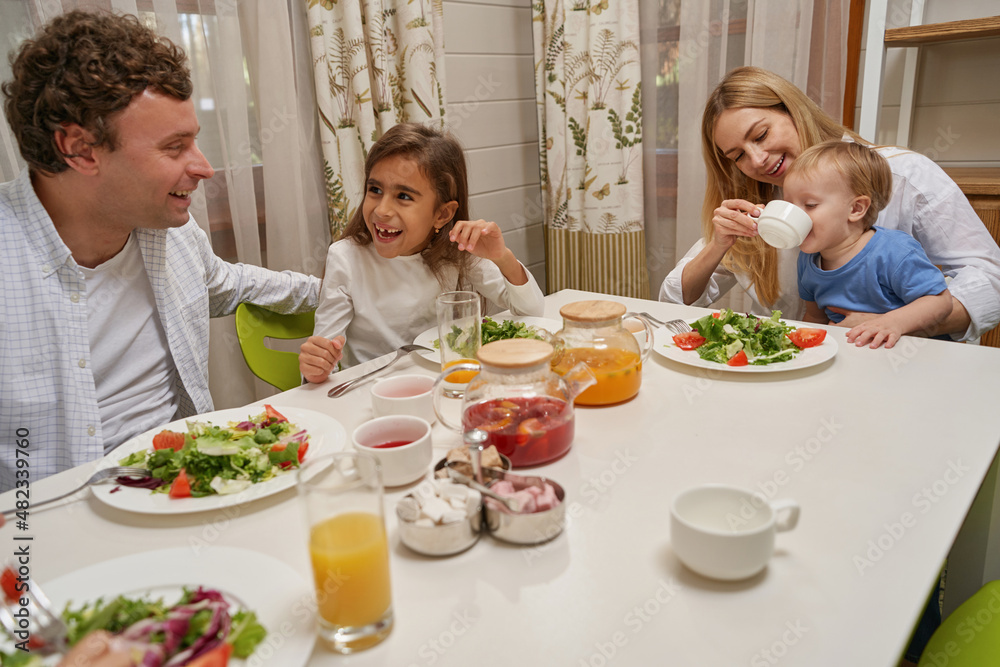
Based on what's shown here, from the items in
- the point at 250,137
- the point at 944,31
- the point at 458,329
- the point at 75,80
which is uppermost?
the point at 944,31

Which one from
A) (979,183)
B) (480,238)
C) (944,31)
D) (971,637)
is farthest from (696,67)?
(971,637)

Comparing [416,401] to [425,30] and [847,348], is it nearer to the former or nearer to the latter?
[847,348]

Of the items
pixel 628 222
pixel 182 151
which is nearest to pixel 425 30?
pixel 628 222

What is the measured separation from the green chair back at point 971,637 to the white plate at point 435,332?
0.83m

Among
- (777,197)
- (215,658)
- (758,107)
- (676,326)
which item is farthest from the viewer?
(777,197)

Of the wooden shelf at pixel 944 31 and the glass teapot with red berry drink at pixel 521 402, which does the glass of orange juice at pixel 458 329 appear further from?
the wooden shelf at pixel 944 31

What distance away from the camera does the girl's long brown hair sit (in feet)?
5.69

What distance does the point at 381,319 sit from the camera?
1795 mm

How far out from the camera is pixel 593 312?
114cm

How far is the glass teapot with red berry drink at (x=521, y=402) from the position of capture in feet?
3.07

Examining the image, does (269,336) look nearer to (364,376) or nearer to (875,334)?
(364,376)

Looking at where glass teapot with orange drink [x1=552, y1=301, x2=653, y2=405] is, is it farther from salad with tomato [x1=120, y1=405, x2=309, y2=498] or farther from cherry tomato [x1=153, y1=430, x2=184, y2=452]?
cherry tomato [x1=153, y1=430, x2=184, y2=452]

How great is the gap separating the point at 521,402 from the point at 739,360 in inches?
20.5

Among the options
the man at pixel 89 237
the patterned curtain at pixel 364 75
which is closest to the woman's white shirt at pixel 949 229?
the patterned curtain at pixel 364 75
